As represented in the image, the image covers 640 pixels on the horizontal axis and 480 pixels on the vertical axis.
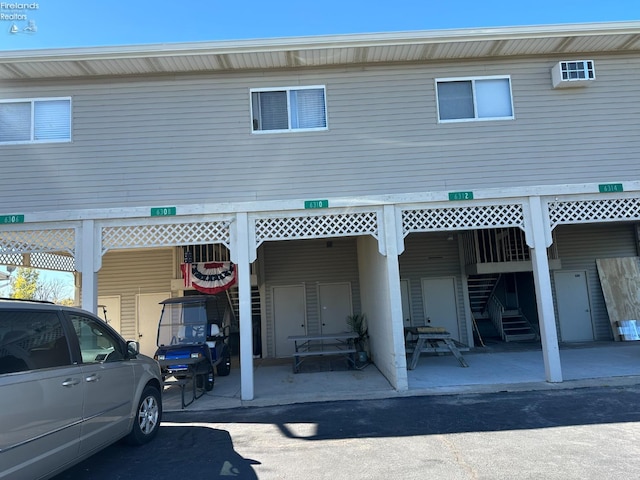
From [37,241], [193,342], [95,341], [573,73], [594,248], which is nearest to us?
[95,341]

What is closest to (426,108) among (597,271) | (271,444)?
(271,444)

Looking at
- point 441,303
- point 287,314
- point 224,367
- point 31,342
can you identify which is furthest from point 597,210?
point 31,342

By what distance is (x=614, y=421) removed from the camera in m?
5.28

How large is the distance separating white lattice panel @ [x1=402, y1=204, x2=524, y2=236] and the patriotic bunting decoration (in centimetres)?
519

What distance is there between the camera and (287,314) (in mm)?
11859

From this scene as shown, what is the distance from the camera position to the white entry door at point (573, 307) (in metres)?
12.1

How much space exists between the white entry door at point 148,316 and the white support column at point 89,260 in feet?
15.8

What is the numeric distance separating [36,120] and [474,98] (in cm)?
811

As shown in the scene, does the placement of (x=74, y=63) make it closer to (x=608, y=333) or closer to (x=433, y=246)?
(x=433, y=246)

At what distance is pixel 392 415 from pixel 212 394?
344cm

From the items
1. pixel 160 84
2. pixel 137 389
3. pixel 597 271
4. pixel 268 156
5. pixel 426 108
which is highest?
pixel 160 84

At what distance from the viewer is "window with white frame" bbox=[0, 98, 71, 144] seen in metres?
7.72

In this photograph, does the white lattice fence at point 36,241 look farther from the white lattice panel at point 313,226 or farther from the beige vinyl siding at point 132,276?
the beige vinyl siding at point 132,276

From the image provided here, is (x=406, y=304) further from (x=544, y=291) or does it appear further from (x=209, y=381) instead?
(x=209, y=381)
